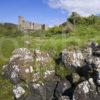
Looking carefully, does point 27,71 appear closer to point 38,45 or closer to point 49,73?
point 49,73

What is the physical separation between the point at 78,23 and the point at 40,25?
13.9 metres

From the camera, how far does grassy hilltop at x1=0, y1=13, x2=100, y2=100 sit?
2508 cm

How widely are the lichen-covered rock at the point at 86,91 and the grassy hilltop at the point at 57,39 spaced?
4887 mm

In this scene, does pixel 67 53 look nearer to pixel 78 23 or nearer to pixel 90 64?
pixel 90 64

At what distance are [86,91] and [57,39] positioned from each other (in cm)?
1044

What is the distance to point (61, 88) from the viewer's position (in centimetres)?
2192

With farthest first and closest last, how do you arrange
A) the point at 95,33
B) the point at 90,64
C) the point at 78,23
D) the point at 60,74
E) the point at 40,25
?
the point at 40,25 < the point at 78,23 < the point at 95,33 < the point at 60,74 < the point at 90,64

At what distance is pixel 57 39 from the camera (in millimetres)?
29734

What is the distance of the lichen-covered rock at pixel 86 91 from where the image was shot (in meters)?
19.9

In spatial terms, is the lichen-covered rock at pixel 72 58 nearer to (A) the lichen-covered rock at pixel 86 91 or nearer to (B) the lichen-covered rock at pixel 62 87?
(B) the lichen-covered rock at pixel 62 87

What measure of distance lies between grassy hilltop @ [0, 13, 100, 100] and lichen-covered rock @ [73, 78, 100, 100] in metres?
4.89

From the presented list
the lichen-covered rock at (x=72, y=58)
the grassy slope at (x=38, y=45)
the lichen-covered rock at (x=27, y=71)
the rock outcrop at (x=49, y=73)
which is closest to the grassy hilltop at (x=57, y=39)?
the grassy slope at (x=38, y=45)

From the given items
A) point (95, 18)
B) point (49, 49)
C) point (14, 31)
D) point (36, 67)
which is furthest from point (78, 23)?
point (36, 67)

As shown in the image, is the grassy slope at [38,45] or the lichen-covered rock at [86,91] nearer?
the lichen-covered rock at [86,91]
